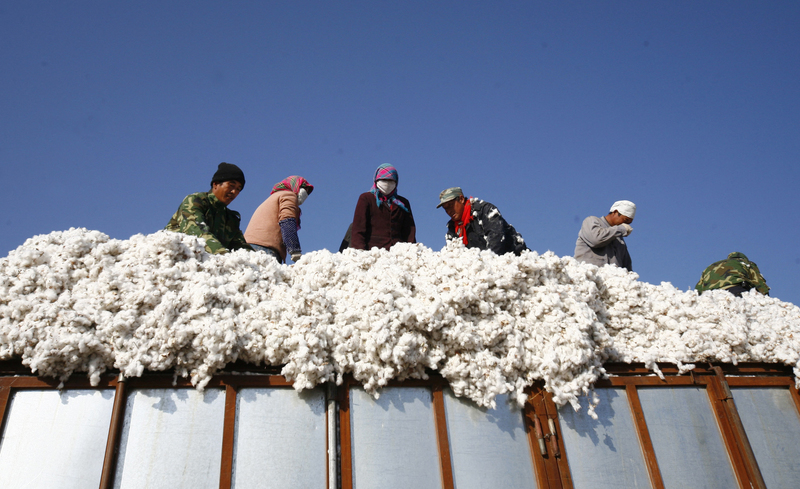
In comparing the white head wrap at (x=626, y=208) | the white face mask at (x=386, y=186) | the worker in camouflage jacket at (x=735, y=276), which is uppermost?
the white face mask at (x=386, y=186)

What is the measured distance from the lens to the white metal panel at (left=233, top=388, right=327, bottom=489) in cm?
359

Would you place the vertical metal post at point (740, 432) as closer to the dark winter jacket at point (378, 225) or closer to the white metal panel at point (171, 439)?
the dark winter jacket at point (378, 225)

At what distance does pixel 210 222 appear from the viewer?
500 cm

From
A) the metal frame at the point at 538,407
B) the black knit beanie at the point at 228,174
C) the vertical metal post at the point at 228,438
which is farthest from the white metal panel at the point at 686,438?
the black knit beanie at the point at 228,174

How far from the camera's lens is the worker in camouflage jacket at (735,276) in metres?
6.29

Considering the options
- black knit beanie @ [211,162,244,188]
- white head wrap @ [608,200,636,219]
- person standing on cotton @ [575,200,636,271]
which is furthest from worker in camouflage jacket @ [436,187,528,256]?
black knit beanie @ [211,162,244,188]

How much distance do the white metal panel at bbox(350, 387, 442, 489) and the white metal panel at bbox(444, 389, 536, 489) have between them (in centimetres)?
15

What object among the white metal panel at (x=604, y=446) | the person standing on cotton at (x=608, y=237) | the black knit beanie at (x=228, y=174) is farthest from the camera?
the person standing on cotton at (x=608, y=237)

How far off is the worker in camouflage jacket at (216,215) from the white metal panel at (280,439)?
1.29m

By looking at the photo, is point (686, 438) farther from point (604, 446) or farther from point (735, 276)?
point (735, 276)

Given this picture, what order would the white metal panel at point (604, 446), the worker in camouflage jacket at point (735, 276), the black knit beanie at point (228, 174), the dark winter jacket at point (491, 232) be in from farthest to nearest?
the worker in camouflage jacket at point (735, 276), the dark winter jacket at point (491, 232), the black knit beanie at point (228, 174), the white metal panel at point (604, 446)

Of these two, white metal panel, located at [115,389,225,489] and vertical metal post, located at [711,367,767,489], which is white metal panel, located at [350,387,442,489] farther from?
→ vertical metal post, located at [711,367,767,489]

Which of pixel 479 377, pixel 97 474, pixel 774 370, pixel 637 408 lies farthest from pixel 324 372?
pixel 774 370

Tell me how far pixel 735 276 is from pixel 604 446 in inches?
130
